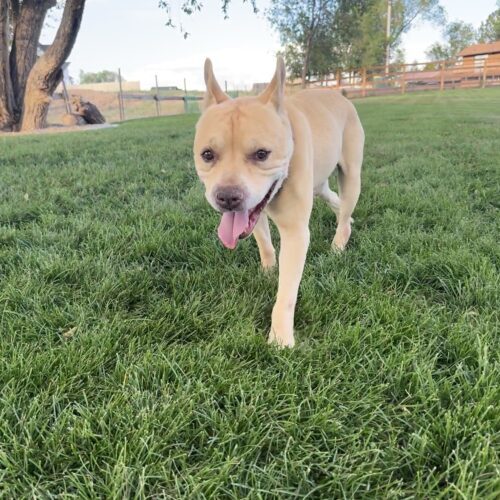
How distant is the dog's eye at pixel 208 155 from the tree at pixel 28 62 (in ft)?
37.9

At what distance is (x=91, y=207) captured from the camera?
406 centimetres

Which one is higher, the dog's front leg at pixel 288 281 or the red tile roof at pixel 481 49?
the red tile roof at pixel 481 49

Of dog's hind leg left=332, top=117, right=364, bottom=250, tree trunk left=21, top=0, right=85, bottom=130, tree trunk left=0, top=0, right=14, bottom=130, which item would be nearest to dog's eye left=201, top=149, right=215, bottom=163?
dog's hind leg left=332, top=117, right=364, bottom=250

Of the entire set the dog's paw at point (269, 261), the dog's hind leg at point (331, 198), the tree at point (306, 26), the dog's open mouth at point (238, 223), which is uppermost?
the tree at point (306, 26)

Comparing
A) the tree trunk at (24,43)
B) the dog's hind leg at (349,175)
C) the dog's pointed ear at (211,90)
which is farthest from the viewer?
the tree trunk at (24,43)

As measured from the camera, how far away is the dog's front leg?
2.07 metres

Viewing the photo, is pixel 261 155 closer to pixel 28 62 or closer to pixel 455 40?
pixel 28 62

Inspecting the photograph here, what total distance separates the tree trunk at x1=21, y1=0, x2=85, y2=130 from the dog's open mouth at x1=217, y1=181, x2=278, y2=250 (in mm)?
11790

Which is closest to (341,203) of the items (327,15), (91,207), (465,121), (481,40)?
(91,207)

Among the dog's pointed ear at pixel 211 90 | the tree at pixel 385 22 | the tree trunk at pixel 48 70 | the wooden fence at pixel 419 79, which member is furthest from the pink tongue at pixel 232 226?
the tree at pixel 385 22

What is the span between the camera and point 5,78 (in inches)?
510

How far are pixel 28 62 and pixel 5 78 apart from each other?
105 centimetres

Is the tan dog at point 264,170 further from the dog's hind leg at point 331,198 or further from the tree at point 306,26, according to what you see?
the tree at point 306,26

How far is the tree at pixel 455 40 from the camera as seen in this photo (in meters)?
67.4
